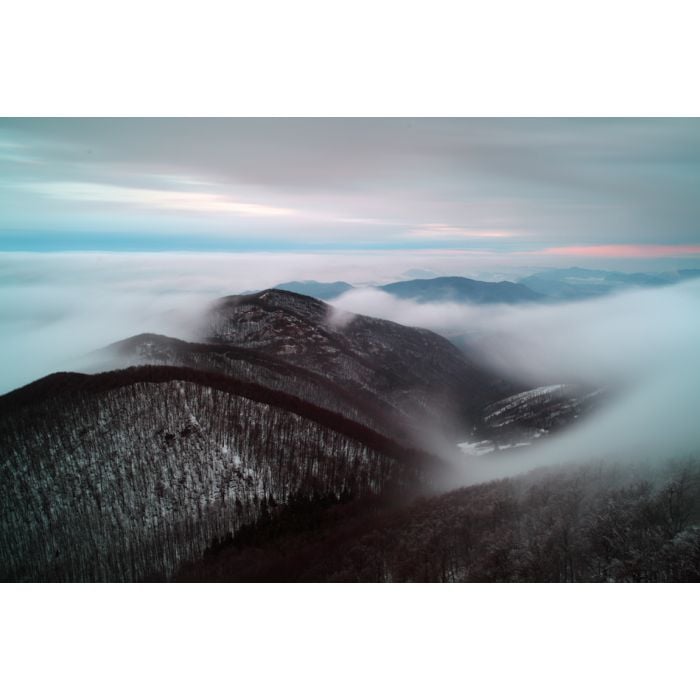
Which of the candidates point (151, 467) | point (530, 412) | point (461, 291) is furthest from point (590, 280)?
point (530, 412)

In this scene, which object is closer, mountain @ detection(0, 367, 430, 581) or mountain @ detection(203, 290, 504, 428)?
mountain @ detection(0, 367, 430, 581)

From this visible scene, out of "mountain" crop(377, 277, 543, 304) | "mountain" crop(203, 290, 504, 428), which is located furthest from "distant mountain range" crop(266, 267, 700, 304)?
"mountain" crop(203, 290, 504, 428)

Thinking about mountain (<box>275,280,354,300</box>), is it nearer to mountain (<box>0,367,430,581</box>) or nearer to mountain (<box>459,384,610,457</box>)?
mountain (<box>0,367,430,581</box>)

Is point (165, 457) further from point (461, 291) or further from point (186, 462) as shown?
point (461, 291)

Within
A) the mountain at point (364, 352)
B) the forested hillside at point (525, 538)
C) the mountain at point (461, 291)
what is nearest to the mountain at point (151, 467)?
the forested hillside at point (525, 538)

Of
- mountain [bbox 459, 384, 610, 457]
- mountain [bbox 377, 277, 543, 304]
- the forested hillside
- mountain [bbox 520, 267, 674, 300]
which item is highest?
mountain [bbox 377, 277, 543, 304]

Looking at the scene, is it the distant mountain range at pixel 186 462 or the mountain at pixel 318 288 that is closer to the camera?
the distant mountain range at pixel 186 462

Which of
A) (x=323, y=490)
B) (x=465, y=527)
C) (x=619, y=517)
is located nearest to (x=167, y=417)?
(x=323, y=490)

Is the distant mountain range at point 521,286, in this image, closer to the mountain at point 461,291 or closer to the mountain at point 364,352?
the mountain at point 461,291

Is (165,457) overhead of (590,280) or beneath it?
beneath
